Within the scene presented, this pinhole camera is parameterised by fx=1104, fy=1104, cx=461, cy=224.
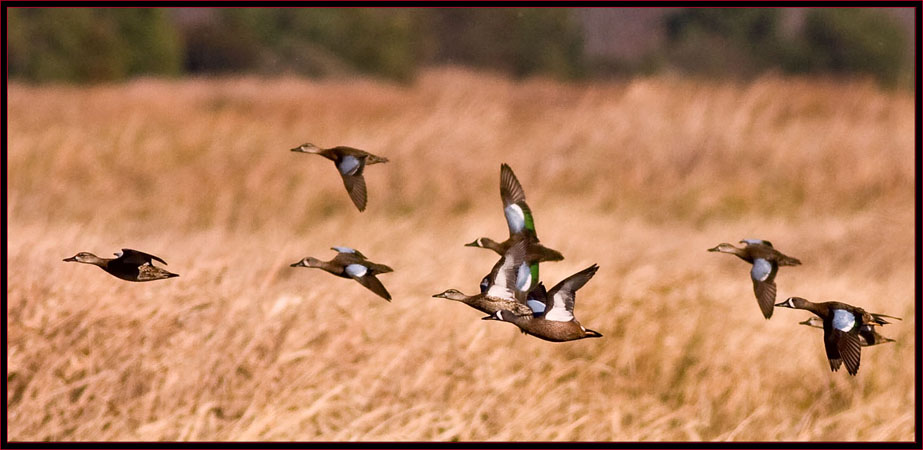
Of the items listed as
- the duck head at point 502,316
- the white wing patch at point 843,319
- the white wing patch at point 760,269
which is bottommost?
the duck head at point 502,316

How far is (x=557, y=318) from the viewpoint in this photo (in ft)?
4.08

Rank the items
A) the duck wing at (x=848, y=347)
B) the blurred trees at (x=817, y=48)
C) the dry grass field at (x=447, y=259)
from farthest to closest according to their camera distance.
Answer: the blurred trees at (x=817, y=48) < the dry grass field at (x=447, y=259) < the duck wing at (x=848, y=347)

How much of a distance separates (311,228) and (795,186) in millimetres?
5198

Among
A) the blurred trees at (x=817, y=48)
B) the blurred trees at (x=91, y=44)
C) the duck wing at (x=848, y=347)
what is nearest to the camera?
the duck wing at (x=848, y=347)

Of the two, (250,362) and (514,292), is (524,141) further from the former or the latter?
(514,292)

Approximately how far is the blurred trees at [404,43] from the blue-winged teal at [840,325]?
2617 cm

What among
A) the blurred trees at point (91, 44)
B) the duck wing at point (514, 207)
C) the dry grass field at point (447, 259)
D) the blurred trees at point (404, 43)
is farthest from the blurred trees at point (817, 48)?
the duck wing at point (514, 207)

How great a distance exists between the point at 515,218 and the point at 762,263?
0.99 ft

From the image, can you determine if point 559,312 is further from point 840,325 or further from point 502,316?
point 840,325

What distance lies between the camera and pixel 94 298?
3.94 meters

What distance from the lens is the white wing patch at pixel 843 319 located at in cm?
126

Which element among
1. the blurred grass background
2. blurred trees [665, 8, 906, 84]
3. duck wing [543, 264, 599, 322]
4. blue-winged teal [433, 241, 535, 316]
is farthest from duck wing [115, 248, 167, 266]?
blurred trees [665, 8, 906, 84]

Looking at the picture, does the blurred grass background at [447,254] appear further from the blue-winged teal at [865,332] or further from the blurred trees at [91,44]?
the blurred trees at [91,44]

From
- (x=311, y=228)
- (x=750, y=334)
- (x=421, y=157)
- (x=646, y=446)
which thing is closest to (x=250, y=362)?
(x=646, y=446)
